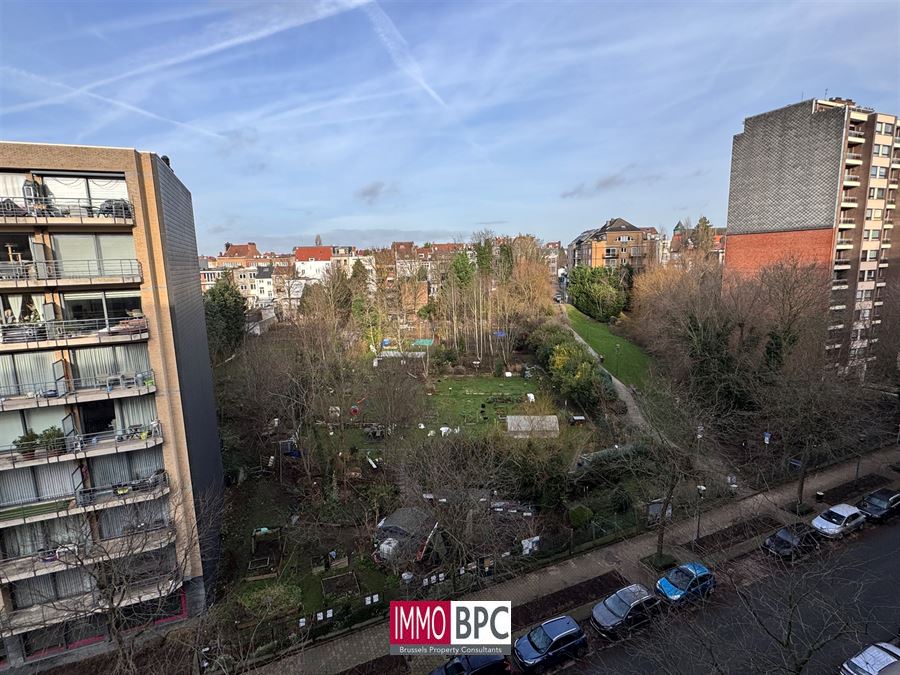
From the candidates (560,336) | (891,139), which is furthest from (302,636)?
(891,139)

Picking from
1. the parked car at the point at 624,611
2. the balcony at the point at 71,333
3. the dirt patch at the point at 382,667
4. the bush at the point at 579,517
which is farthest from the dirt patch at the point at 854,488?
the balcony at the point at 71,333

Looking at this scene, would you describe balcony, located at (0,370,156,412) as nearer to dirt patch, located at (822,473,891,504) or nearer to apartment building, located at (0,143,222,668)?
apartment building, located at (0,143,222,668)

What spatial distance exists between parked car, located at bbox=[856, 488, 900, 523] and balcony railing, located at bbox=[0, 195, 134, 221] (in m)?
28.9

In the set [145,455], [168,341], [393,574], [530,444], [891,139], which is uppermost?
[891,139]

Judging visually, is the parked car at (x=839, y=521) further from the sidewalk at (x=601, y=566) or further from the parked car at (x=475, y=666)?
the parked car at (x=475, y=666)

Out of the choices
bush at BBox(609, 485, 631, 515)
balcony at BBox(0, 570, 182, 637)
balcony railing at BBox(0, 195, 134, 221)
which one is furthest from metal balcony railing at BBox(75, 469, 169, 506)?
bush at BBox(609, 485, 631, 515)

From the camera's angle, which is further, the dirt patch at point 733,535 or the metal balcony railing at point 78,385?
the dirt patch at point 733,535

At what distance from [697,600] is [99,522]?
62.6 feet

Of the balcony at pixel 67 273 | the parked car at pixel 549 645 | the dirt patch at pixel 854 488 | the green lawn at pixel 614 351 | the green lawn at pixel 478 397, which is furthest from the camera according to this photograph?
the green lawn at pixel 614 351

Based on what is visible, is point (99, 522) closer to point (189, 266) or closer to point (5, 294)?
point (5, 294)

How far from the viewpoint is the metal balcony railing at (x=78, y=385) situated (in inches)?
531

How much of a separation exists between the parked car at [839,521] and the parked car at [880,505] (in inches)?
24.2

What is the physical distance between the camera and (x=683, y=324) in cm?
3244

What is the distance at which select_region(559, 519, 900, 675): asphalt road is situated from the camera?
11906mm
